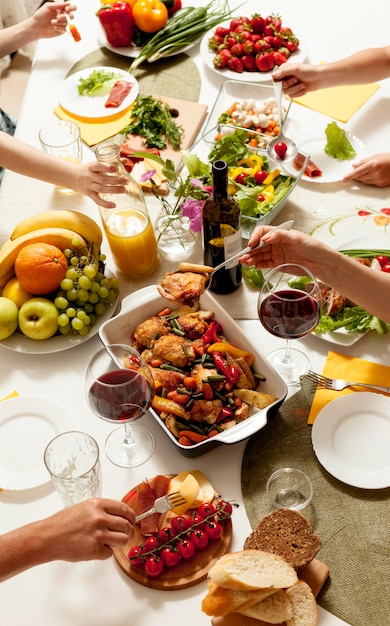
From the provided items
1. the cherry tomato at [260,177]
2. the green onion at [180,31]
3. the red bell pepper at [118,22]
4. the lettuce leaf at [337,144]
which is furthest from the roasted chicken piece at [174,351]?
the red bell pepper at [118,22]

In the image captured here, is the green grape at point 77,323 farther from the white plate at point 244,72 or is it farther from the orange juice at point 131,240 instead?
the white plate at point 244,72

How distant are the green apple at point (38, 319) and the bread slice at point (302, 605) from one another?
0.86 m

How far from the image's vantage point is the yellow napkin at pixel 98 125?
218 cm

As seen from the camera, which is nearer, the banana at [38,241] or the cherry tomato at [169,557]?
the cherry tomato at [169,557]

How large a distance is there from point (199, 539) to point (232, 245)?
28.6 inches

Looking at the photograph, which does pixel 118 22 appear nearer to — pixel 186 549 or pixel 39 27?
pixel 39 27

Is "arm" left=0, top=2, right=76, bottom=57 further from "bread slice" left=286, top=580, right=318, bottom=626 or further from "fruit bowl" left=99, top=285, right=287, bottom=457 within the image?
"bread slice" left=286, top=580, right=318, bottom=626

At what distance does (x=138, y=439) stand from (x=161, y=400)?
0.11 metres

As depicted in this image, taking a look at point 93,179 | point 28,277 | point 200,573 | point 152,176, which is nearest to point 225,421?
point 200,573

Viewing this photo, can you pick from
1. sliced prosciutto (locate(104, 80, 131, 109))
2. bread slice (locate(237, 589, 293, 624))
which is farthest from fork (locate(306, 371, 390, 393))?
sliced prosciutto (locate(104, 80, 131, 109))

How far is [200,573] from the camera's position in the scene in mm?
1241

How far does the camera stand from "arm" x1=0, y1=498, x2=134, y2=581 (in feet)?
3.89

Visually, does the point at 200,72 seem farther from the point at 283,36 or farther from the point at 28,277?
the point at 28,277

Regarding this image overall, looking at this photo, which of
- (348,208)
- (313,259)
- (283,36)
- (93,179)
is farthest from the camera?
(283,36)
